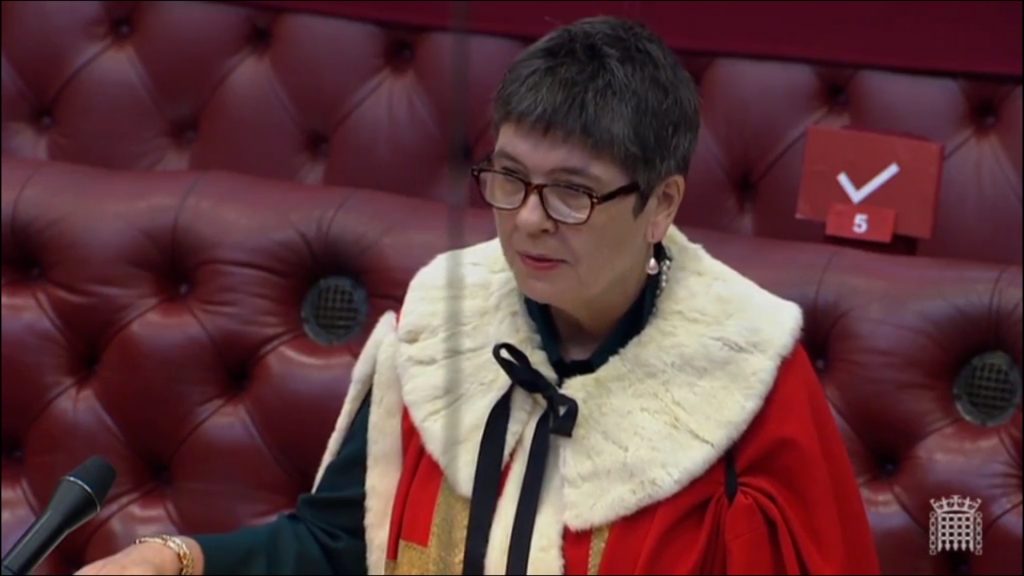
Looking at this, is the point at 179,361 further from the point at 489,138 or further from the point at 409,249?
the point at 489,138

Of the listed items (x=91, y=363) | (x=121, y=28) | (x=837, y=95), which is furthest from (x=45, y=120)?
(x=837, y=95)

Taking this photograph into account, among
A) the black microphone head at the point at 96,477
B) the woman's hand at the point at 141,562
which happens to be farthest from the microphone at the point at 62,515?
the woman's hand at the point at 141,562

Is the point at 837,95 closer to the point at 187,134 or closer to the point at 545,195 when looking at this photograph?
the point at 545,195

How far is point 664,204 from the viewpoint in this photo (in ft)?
3.00

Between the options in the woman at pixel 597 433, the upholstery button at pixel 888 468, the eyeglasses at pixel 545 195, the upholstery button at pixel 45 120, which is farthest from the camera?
the upholstery button at pixel 45 120

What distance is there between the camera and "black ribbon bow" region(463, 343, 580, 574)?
0.97 metres

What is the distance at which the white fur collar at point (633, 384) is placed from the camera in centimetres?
96

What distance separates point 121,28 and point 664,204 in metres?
0.62

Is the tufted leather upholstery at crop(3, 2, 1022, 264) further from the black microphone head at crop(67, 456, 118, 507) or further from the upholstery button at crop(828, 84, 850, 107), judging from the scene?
the black microphone head at crop(67, 456, 118, 507)

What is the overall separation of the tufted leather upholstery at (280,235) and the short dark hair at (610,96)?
0.23 meters

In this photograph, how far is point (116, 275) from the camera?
1246 mm

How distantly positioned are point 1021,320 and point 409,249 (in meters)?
0.45

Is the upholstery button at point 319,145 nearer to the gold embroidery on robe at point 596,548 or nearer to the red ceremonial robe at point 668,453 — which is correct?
the red ceremonial robe at point 668,453

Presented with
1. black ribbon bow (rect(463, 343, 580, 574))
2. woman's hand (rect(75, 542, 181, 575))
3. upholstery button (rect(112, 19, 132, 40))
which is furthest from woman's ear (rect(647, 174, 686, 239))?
upholstery button (rect(112, 19, 132, 40))
